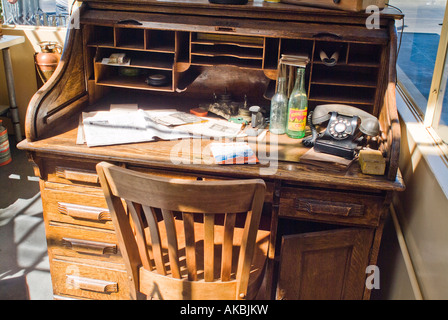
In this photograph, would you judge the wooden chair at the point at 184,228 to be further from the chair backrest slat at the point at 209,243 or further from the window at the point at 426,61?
the window at the point at 426,61

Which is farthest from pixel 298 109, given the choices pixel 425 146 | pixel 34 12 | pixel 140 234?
pixel 34 12

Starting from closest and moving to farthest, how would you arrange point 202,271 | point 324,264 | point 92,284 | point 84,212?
point 202,271, point 324,264, point 84,212, point 92,284

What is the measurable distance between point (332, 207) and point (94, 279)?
112 centimetres

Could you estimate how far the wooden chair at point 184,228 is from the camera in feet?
4.09

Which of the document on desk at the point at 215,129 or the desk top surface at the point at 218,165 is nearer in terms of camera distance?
the desk top surface at the point at 218,165

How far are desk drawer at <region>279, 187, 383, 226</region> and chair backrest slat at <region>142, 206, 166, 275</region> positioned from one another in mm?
527

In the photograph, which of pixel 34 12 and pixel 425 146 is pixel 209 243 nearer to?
pixel 425 146

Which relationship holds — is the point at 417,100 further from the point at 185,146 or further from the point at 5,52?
the point at 5,52

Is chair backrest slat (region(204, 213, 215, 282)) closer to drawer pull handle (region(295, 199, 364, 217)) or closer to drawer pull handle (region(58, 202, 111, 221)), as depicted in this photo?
drawer pull handle (region(295, 199, 364, 217))

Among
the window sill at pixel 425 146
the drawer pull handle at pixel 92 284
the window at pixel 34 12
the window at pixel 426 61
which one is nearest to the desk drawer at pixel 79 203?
the drawer pull handle at pixel 92 284

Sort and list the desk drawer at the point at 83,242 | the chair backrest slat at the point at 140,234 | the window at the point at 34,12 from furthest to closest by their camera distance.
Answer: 1. the window at the point at 34,12
2. the desk drawer at the point at 83,242
3. the chair backrest slat at the point at 140,234

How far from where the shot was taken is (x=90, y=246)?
6.41 feet

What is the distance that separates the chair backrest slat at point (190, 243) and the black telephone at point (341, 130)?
0.69 meters

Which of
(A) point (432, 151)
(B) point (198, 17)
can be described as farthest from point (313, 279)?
(B) point (198, 17)
